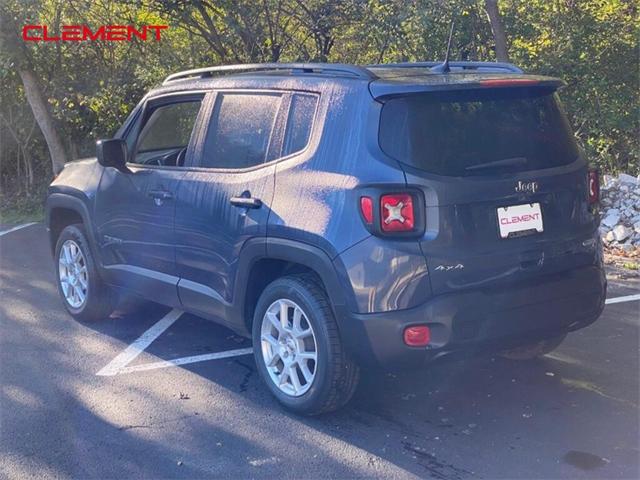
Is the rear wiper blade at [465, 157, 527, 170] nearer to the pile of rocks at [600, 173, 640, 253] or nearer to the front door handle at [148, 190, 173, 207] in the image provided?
the front door handle at [148, 190, 173, 207]

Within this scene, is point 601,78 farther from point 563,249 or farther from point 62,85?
point 62,85

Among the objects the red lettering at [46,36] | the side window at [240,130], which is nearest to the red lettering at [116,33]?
the red lettering at [46,36]

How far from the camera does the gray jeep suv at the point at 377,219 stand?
418 cm

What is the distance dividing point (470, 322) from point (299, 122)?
4.72 feet

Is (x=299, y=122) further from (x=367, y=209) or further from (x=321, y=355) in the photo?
(x=321, y=355)

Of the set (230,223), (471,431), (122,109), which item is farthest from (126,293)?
(122,109)

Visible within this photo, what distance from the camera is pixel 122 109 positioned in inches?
511

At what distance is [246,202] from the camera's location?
483 centimetres

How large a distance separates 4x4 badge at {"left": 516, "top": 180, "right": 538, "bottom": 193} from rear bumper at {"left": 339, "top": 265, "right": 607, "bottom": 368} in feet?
1.51

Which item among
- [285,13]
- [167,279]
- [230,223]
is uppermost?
[285,13]

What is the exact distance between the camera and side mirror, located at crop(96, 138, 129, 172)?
232 inches

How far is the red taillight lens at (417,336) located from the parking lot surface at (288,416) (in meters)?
0.56

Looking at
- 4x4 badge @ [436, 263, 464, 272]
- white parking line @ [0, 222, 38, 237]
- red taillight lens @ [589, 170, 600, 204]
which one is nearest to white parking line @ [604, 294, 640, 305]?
red taillight lens @ [589, 170, 600, 204]

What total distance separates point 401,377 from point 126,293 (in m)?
2.19
